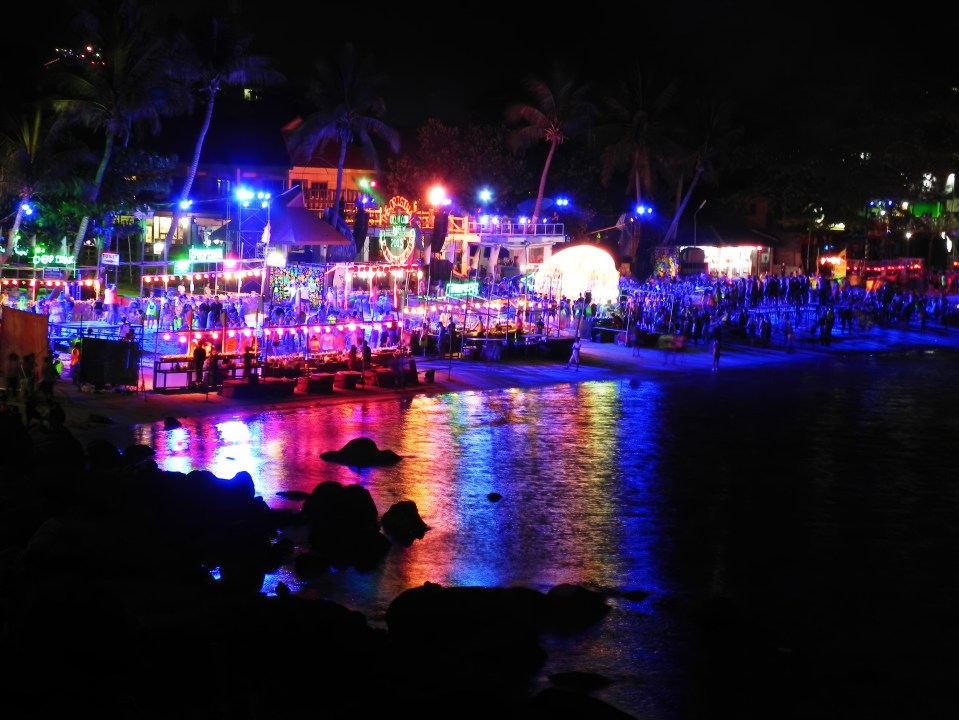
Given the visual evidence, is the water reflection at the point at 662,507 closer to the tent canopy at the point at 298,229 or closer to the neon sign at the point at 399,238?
the neon sign at the point at 399,238

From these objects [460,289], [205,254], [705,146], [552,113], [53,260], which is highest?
[552,113]

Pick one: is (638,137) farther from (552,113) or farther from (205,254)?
(205,254)

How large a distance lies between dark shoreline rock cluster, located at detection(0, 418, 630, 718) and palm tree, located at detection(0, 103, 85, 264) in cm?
2256

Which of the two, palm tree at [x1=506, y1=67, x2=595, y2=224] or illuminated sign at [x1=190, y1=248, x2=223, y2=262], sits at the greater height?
palm tree at [x1=506, y1=67, x2=595, y2=224]

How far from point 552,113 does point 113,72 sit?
24294 millimetres

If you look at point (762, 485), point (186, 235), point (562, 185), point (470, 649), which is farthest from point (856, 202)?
point (470, 649)

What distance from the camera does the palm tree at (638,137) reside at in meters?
59.4

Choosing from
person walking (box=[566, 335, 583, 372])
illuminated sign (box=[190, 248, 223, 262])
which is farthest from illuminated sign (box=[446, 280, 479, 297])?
illuminated sign (box=[190, 248, 223, 262])

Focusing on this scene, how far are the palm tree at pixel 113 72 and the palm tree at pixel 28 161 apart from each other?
3.73 ft

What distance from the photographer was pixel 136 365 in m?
25.9

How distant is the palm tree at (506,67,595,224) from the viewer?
56.8m

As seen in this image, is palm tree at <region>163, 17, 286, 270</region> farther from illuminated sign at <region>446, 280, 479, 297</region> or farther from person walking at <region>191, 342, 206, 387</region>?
person walking at <region>191, 342, 206, 387</region>

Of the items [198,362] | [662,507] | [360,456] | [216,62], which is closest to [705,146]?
[216,62]

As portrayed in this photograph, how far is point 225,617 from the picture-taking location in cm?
1186
